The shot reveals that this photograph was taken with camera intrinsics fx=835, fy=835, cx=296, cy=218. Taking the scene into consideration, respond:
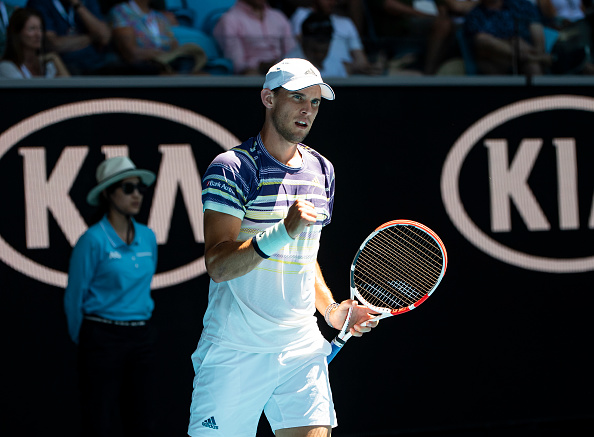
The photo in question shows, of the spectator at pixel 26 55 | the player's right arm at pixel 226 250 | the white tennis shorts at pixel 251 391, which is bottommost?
the white tennis shorts at pixel 251 391

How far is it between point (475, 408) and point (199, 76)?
2.66m

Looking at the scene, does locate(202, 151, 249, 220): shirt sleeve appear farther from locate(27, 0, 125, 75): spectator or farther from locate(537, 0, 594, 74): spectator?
locate(537, 0, 594, 74): spectator

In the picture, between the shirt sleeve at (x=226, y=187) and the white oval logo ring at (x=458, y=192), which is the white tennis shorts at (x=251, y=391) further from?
the white oval logo ring at (x=458, y=192)

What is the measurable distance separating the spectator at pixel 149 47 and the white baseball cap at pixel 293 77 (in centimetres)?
203

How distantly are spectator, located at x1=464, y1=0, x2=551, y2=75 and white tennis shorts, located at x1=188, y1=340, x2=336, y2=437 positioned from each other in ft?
9.75

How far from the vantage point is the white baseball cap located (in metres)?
2.96

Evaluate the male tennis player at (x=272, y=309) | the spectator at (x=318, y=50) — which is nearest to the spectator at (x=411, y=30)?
the spectator at (x=318, y=50)

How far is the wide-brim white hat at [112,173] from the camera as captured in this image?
4688mm

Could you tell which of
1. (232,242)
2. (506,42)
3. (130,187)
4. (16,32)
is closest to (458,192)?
(506,42)

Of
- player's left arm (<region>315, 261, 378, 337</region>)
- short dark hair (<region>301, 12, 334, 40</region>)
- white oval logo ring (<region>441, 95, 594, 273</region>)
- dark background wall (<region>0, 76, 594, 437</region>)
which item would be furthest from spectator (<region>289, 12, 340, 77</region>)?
player's left arm (<region>315, 261, 378, 337</region>)

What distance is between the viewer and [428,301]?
5.14 m

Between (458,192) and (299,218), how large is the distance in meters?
2.77

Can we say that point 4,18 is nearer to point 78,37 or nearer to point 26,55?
point 26,55

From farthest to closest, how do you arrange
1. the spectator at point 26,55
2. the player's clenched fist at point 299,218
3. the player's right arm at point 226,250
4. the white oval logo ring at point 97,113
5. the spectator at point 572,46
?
the spectator at point 572,46, the spectator at point 26,55, the white oval logo ring at point 97,113, the player's right arm at point 226,250, the player's clenched fist at point 299,218
